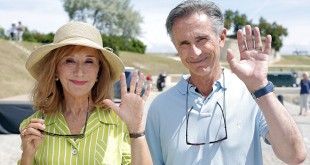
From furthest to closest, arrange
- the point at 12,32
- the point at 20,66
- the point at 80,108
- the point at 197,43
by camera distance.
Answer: the point at 12,32, the point at 20,66, the point at 80,108, the point at 197,43

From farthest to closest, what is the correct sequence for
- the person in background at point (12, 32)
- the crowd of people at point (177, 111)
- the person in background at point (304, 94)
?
the person in background at point (12, 32) → the person in background at point (304, 94) → the crowd of people at point (177, 111)

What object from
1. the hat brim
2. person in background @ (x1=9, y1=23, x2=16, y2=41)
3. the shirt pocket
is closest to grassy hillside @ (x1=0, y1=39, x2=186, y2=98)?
person in background @ (x1=9, y1=23, x2=16, y2=41)

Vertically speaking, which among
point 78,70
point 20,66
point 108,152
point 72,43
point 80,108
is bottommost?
point 20,66

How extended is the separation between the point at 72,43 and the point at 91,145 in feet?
2.01

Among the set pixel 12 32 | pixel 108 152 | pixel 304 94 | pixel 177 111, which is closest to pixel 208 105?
pixel 177 111

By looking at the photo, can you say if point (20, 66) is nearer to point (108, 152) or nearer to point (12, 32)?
point (12, 32)

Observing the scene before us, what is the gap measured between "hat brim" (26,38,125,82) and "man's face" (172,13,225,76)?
1.71 feet

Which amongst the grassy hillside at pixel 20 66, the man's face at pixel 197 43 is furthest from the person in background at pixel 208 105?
the grassy hillside at pixel 20 66

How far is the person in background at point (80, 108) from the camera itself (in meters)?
2.43

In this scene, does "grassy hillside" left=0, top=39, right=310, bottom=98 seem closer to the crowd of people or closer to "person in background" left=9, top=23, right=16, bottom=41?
"person in background" left=9, top=23, right=16, bottom=41

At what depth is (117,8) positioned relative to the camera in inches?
2288

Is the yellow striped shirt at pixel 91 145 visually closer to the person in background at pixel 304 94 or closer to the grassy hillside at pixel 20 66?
the person in background at pixel 304 94

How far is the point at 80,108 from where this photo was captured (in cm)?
277

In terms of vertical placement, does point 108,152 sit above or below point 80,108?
below
